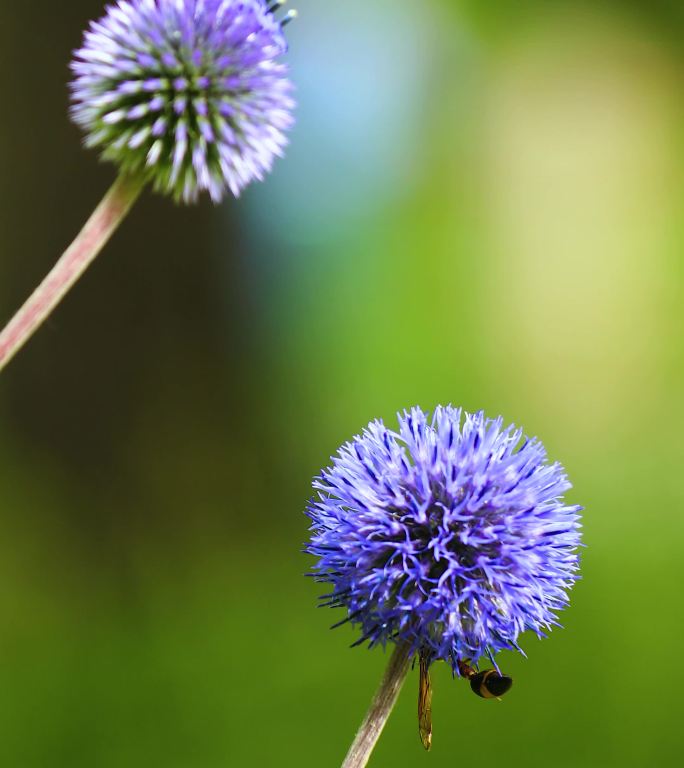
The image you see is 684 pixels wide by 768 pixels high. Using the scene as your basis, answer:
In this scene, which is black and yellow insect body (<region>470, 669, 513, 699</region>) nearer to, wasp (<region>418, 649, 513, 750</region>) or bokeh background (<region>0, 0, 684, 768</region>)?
wasp (<region>418, 649, 513, 750</region>)

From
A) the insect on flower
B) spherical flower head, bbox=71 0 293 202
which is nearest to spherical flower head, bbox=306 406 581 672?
the insect on flower

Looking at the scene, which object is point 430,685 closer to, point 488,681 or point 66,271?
point 488,681

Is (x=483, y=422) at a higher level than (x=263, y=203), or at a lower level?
lower

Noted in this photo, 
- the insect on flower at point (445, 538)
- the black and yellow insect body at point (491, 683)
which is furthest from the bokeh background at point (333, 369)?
the insect on flower at point (445, 538)

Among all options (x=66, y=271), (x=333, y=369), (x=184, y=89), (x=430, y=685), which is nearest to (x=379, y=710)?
(x=430, y=685)

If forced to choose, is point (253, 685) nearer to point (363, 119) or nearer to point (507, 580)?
point (363, 119)

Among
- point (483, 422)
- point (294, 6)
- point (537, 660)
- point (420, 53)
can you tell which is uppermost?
point (420, 53)

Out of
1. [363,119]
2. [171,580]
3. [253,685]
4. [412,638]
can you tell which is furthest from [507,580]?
[363,119]
